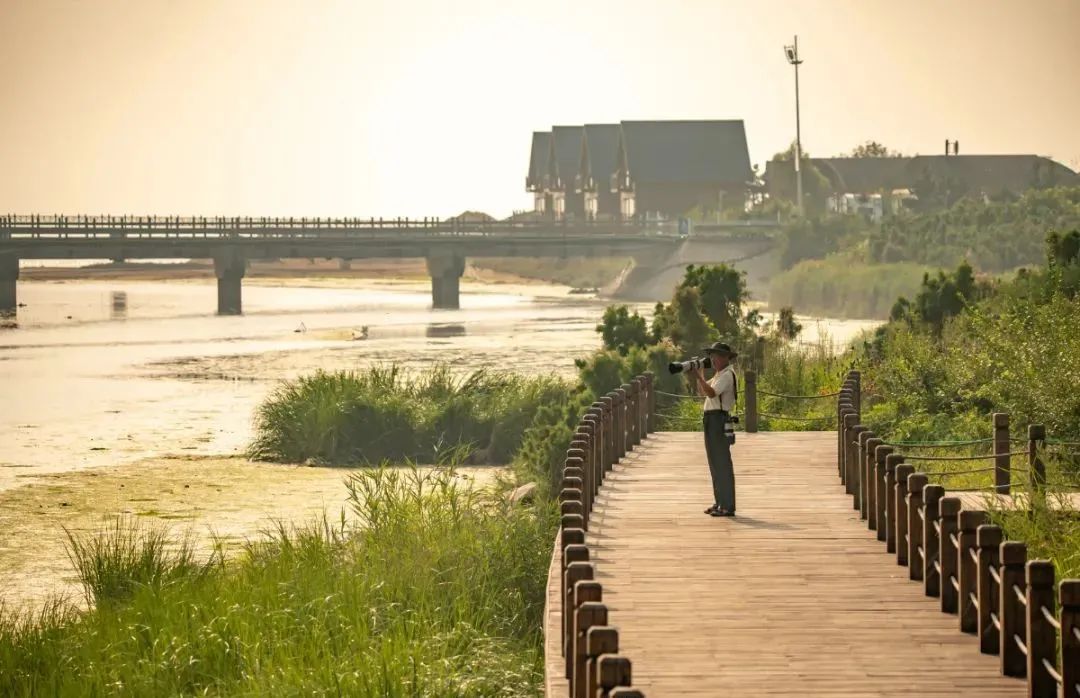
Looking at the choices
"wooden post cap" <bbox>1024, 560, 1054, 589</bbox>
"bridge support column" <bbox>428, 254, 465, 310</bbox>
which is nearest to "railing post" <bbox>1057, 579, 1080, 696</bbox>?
"wooden post cap" <bbox>1024, 560, 1054, 589</bbox>

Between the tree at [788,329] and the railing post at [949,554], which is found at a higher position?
the tree at [788,329]

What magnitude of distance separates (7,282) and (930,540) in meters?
81.9

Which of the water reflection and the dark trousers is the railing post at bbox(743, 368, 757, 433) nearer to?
the dark trousers

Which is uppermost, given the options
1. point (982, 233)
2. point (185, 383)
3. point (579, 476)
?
point (982, 233)

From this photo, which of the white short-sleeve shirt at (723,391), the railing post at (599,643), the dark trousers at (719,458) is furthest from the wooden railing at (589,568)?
the white short-sleeve shirt at (723,391)

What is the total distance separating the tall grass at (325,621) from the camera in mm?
14312

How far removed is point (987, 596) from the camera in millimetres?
12844

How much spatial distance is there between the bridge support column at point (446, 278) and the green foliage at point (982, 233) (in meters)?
21.0

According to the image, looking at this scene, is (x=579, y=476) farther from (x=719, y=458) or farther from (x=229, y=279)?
(x=229, y=279)

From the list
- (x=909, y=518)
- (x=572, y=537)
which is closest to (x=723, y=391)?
(x=909, y=518)

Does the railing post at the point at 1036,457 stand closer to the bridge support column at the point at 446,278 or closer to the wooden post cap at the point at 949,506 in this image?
the wooden post cap at the point at 949,506

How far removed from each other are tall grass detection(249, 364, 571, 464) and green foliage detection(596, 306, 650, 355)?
1.42 meters

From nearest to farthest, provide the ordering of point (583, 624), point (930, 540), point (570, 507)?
point (583, 624)
point (930, 540)
point (570, 507)

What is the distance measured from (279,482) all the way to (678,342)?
7527mm
